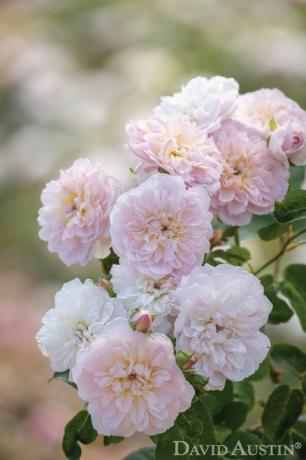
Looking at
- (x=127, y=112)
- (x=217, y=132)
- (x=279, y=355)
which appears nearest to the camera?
(x=217, y=132)

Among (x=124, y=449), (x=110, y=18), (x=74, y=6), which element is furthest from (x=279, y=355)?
(x=74, y=6)

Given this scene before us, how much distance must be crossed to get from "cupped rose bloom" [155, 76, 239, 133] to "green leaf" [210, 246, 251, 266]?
6.5 inches

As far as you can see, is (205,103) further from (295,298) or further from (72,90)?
(72,90)

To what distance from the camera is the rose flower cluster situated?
2.30 ft

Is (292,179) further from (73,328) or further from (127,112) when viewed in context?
(127,112)

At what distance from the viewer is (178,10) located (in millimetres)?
5348

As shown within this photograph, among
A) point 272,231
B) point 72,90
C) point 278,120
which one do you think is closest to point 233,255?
point 272,231

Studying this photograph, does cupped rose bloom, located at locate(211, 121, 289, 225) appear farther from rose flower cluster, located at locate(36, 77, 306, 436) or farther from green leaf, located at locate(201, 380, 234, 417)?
green leaf, located at locate(201, 380, 234, 417)

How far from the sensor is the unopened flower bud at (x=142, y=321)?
0.69 meters

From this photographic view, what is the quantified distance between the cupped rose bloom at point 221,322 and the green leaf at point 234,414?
0.84ft

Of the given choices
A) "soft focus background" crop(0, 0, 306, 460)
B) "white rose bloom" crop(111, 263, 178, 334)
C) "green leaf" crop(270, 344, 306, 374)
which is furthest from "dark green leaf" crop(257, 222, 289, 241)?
"soft focus background" crop(0, 0, 306, 460)

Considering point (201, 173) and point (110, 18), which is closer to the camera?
point (201, 173)

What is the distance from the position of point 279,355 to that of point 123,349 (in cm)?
35

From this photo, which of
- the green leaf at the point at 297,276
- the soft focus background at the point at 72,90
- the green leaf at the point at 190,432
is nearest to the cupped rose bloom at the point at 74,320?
the green leaf at the point at 190,432
